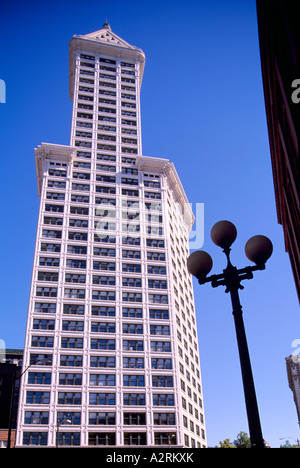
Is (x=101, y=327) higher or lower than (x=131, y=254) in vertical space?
lower

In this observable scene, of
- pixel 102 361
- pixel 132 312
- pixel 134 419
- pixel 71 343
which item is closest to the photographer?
pixel 134 419

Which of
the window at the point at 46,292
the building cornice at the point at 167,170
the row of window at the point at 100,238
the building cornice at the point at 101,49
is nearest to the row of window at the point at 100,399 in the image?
the window at the point at 46,292

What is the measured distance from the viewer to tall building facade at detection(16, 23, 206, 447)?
56.6 metres

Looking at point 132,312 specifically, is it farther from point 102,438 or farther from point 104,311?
point 102,438

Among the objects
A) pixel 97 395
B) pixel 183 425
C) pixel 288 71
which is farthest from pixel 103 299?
pixel 288 71

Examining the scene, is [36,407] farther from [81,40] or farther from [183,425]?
[81,40]

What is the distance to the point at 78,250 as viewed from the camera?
69.6m

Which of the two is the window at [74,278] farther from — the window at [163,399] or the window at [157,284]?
the window at [163,399]

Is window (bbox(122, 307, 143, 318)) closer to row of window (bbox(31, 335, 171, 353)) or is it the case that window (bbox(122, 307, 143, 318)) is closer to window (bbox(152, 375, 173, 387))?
row of window (bbox(31, 335, 171, 353))

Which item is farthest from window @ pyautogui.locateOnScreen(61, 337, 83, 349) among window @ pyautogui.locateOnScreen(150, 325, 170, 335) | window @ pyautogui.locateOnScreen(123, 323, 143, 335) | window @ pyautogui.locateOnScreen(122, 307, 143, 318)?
window @ pyautogui.locateOnScreen(150, 325, 170, 335)

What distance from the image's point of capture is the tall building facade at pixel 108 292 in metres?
56.6

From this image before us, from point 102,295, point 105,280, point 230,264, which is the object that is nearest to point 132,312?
point 102,295

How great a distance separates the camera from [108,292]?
6669cm

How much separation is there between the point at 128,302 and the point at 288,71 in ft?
176
